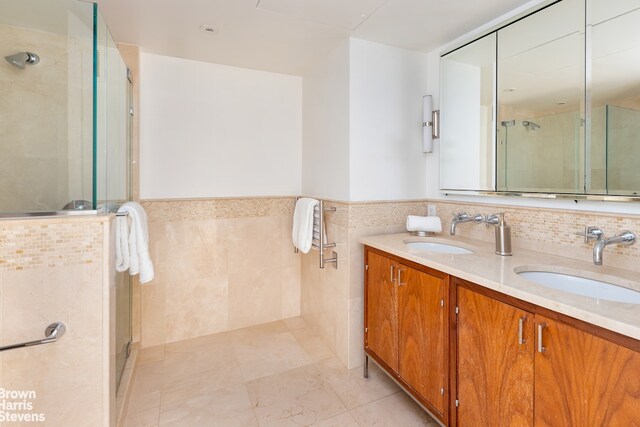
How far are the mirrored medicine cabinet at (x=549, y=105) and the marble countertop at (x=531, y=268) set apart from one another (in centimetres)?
33

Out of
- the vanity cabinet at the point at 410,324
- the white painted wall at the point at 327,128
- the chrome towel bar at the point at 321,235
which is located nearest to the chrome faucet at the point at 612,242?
the vanity cabinet at the point at 410,324

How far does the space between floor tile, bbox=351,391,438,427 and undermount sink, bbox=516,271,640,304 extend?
0.93 meters

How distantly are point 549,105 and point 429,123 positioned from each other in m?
0.73

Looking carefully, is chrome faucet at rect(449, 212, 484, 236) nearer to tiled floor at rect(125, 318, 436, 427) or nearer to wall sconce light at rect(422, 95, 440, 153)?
wall sconce light at rect(422, 95, 440, 153)

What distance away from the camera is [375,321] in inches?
76.0

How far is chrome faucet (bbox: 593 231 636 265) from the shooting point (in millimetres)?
1226

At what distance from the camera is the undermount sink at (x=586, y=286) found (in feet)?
3.75

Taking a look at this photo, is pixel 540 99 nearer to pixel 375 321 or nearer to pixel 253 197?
pixel 375 321

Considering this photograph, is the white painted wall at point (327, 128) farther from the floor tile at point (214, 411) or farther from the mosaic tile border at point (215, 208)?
the floor tile at point (214, 411)

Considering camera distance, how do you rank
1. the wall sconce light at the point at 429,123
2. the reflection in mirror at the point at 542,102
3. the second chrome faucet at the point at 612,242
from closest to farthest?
1. the second chrome faucet at the point at 612,242
2. the reflection in mirror at the point at 542,102
3. the wall sconce light at the point at 429,123

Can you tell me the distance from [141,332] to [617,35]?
10.8 feet

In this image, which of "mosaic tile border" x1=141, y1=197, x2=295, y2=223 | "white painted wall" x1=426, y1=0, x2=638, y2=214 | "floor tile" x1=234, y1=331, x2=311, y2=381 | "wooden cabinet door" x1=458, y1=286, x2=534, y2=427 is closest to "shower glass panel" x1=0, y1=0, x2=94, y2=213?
"mosaic tile border" x1=141, y1=197, x2=295, y2=223

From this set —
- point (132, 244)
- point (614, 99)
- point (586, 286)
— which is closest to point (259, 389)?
point (132, 244)

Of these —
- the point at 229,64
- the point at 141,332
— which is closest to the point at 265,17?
the point at 229,64
